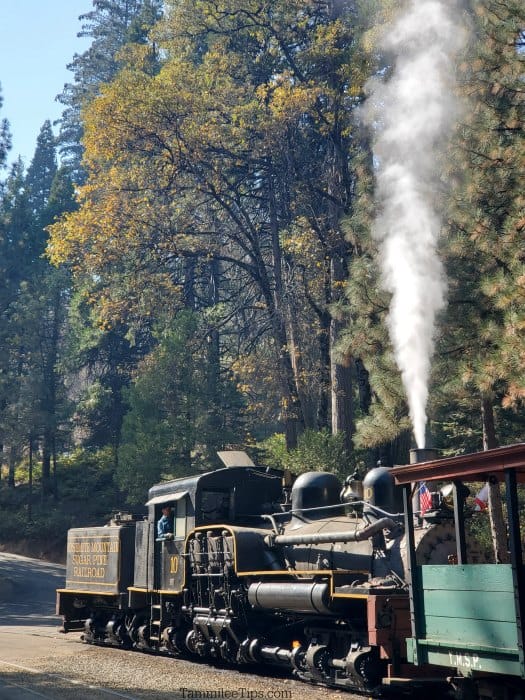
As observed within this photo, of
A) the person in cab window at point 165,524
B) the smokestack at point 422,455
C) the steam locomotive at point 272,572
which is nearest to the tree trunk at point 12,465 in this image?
the steam locomotive at point 272,572

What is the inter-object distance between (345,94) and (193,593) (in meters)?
19.1

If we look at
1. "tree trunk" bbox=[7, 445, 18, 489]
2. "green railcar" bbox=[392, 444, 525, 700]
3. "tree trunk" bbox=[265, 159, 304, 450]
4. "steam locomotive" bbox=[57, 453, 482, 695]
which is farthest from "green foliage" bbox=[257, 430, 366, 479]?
"tree trunk" bbox=[7, 445, 18, 489]

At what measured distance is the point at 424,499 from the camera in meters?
10.2

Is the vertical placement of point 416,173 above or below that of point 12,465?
above

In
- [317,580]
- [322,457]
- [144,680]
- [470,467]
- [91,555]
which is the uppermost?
[322,457]

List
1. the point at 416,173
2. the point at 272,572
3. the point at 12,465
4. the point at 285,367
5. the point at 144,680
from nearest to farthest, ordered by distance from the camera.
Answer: the point at 272,572, the point at 144,680, the point at 416,173, the point at 285,367, the point at 12,465

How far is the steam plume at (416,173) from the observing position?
1398 cm

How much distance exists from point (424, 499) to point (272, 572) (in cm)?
246

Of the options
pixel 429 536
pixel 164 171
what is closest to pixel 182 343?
pixel 164 171

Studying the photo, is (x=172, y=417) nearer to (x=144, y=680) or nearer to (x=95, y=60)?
(x=144, y=680)

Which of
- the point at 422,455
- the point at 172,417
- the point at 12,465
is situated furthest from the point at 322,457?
Result: the point at 12,465

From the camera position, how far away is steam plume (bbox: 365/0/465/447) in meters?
14.0

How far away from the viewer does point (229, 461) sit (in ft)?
48.1

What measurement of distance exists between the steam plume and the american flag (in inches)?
125
